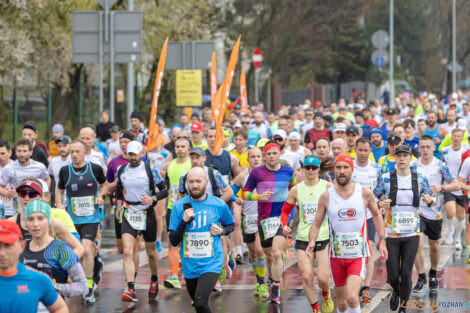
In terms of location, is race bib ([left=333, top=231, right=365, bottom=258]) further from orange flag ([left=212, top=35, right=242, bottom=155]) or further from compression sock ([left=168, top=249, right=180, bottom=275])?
orange flag ([left=212, top=35, right=242, bottom=155])

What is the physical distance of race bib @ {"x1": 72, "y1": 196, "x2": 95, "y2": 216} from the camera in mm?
11688

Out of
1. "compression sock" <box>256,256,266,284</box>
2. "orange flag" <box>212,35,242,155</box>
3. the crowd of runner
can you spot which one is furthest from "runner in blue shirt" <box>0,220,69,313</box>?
"orange flag" <box>212,35,242,155</box>

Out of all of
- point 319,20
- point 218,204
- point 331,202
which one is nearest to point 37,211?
point 218,204

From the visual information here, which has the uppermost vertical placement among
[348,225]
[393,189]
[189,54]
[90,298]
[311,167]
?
[189,54]

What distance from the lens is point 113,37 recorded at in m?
18.9

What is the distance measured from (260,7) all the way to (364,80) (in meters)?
17.5

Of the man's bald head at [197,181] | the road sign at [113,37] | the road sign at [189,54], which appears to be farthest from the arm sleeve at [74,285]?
the road sign at [189,54]

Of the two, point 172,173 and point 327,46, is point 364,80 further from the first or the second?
point 172,173

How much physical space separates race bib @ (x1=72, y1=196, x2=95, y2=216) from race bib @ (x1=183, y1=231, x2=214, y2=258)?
2989mm

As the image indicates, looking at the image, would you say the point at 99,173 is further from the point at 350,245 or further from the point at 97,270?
the point at 350,245

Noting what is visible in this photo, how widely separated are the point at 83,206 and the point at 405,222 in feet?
13.0

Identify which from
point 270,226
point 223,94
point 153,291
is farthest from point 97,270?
point 223,94

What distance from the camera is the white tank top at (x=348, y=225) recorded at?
882cm

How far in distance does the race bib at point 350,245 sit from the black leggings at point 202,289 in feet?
3.86
